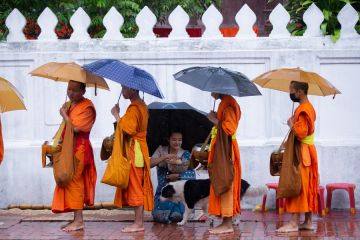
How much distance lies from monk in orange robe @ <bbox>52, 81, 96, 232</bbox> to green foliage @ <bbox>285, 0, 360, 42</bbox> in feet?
10.7

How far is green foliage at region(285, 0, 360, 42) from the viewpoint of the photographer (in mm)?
10781

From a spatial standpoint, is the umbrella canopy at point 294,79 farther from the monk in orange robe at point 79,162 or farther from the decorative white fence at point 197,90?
the monk in orange robe at point 79,162

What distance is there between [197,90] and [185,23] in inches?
34.2

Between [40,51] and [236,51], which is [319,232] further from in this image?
[40,51]

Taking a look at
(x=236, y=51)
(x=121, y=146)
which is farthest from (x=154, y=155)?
(x=236, y=51)

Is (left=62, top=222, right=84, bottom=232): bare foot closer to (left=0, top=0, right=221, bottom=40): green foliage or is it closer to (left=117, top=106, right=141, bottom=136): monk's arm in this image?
(left=117, top=106, right=141, bottom=136): monk's arm

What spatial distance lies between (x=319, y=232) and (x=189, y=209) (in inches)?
57.9

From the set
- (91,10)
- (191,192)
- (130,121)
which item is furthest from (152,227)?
(91,10)

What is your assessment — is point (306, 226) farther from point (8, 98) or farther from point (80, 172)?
point (8, 98)

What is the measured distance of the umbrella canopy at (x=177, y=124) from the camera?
984 centimetres

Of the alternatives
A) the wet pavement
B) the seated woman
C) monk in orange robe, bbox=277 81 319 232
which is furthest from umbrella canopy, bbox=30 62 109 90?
monk in orange robe, bbox=277 81 319 232

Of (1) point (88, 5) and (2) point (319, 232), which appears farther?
(1) point (88, 5)

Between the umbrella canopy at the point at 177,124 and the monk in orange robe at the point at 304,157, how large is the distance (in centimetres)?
126

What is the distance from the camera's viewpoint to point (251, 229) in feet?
30.6
